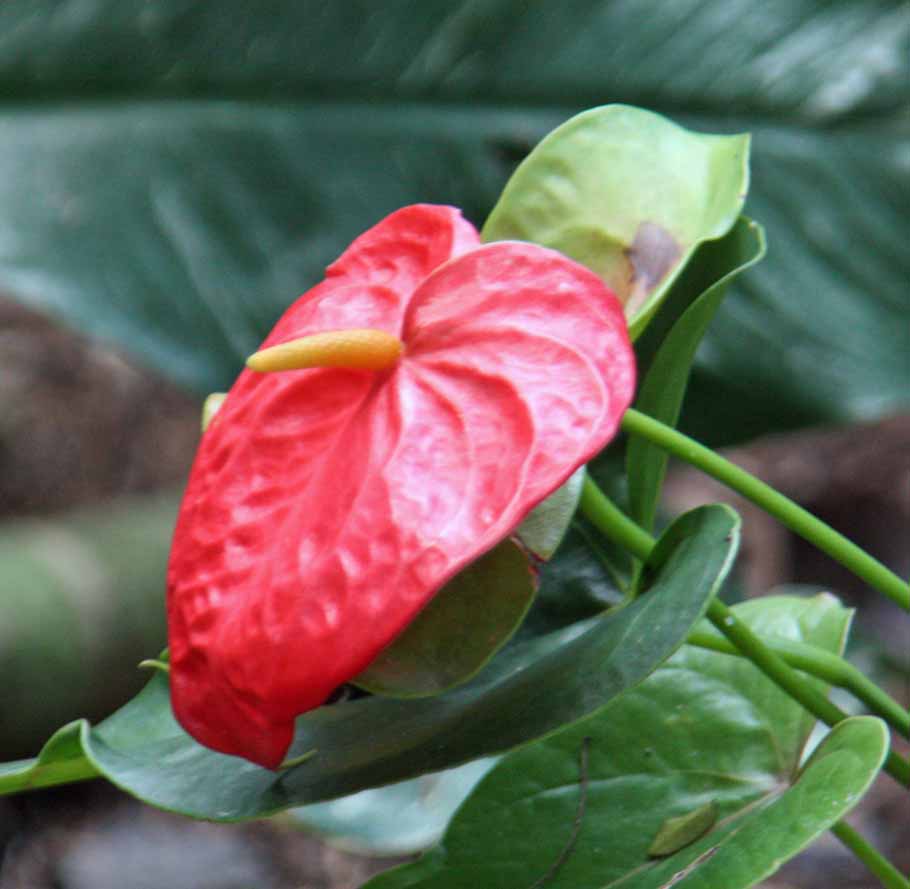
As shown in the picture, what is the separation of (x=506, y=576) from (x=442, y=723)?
54 mm

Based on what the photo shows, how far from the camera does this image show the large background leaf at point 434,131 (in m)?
0.84

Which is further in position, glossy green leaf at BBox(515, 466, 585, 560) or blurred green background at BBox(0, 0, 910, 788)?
blurred green background at BBox(0, 0, 910, 788)

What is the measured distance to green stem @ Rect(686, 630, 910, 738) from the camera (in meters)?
0.39

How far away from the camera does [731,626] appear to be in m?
0.36

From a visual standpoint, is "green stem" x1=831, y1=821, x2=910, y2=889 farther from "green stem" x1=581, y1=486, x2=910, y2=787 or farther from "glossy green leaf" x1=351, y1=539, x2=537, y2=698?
"glossy green leaf" x1=351, y1=539, x2=537, y2=698

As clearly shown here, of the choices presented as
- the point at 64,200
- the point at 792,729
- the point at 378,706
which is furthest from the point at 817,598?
the point at 64,200

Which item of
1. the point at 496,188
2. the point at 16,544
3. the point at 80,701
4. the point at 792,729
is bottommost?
the point at 80,701

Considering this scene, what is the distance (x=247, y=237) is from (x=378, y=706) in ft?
1.85

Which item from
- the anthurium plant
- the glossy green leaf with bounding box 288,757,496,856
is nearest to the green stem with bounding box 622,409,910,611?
the anthurium plant

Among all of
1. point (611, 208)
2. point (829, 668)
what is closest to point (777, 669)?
point (829, 668)

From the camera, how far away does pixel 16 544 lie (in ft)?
3.72

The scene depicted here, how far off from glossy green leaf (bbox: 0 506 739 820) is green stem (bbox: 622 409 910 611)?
0.06 ft

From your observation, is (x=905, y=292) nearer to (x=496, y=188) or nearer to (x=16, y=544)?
(x=496, y=188)

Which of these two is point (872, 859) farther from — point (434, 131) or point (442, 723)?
point (434, 131)
